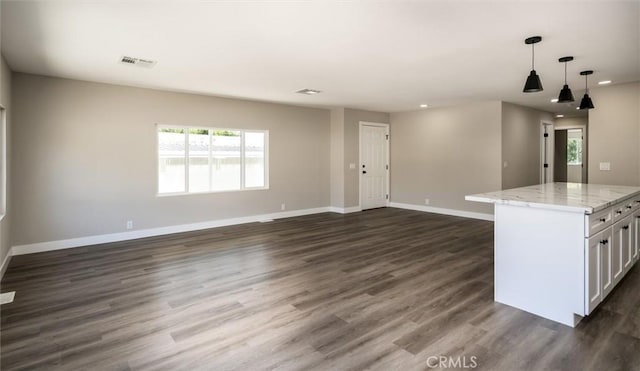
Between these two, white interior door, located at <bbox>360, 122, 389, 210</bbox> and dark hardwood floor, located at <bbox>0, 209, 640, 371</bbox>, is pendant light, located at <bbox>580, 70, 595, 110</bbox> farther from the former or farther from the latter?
white interior door, located at <bbox>360, 122, 389, 210</bbox>

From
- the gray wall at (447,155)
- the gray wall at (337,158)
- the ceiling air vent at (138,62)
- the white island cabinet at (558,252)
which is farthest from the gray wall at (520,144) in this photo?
the ceiling air vent at (138,62)

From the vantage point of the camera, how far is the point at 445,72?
4535 millimetres

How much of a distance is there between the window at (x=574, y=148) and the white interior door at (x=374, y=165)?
21.6 feet

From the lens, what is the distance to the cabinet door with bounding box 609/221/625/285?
2991 millimetres

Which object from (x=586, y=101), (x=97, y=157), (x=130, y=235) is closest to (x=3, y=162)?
(x=97, y=157)

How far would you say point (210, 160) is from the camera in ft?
20.7

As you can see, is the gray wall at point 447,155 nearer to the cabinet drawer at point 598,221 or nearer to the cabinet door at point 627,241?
the cabinet door at point 627,241

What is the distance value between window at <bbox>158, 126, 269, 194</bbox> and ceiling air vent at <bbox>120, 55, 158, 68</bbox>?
5.53 ft

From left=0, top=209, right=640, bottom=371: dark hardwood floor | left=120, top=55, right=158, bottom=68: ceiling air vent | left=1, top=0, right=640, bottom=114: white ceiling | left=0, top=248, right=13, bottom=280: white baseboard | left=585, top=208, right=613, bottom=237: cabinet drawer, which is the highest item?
left=120, top=55, right=158, bottom=68: ceiling air vent

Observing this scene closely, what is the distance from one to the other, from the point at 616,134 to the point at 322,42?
495 cm

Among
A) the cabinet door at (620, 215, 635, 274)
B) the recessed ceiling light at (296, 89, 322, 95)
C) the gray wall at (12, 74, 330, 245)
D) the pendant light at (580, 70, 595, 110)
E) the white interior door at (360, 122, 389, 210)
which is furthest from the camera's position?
the white interior door at (360, 122, 389, 210)

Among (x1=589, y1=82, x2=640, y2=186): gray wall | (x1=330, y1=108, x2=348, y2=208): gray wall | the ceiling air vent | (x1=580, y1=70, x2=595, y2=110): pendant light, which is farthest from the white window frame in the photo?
(x1=589, y1=82, x2=640, y2=186): gray wall

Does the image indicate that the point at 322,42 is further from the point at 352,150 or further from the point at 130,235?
the point at 352,150

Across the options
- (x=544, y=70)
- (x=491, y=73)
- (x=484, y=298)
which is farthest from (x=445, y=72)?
(x=484, y=298)
